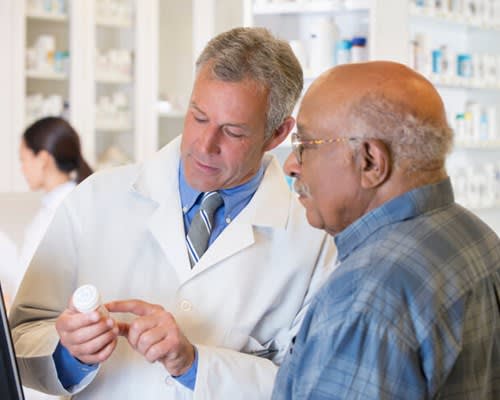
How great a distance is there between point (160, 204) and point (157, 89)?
378 cm

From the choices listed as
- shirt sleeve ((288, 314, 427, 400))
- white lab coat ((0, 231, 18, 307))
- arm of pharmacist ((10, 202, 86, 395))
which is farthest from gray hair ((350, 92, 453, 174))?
white lab coat ((0, 231, 18, 307))

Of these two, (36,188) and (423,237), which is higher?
(423,237)

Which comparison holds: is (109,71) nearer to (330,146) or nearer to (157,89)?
(157,89)

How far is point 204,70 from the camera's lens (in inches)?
59.9

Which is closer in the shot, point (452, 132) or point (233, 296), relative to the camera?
point (452, 132)

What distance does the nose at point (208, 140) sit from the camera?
1513mm

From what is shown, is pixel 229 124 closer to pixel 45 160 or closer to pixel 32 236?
pixel 32 236

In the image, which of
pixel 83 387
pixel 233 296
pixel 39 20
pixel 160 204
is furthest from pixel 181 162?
pixel 39 20

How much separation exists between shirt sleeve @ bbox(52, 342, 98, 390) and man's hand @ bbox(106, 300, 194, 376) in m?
0.11

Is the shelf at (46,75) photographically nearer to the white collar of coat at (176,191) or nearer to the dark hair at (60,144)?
the dark hair at (60,144)

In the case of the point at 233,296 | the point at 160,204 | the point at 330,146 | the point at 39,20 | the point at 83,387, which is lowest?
the point at 83,387

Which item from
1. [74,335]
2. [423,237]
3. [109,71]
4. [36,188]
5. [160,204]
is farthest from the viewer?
[109,71]

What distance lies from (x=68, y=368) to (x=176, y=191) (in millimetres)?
394

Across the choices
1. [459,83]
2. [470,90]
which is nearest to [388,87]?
[459,83]
